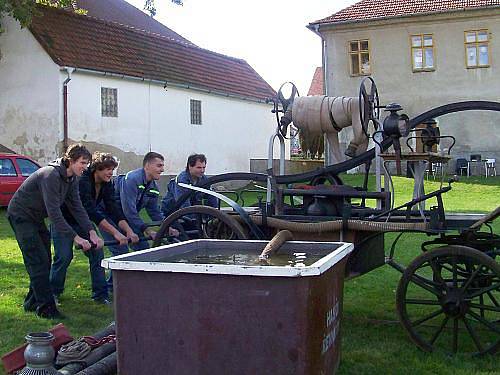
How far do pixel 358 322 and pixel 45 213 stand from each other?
2849 mm

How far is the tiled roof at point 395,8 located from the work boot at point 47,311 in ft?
74.7

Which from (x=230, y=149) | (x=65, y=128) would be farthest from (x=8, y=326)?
(x=230, y=149)

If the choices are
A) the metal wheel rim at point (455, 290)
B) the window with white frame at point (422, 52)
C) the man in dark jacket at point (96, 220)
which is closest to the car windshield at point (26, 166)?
the man in dark jacket at point (96, 220)

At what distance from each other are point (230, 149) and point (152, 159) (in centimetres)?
2111

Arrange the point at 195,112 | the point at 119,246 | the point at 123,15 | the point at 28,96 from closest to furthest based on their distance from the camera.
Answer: the point at 119,246, the point at 28,96, the point at 195,112, the point at 123,15

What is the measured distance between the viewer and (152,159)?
6844mm

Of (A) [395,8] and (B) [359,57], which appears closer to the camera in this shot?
(A) [395,8]

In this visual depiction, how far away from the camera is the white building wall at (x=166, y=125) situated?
2133 cm

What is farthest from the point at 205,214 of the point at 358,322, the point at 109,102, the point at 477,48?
the point at 477,48

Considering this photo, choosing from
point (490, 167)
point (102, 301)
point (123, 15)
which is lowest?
point (102, 301)

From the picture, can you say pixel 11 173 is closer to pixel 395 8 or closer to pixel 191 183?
pixel 191 183

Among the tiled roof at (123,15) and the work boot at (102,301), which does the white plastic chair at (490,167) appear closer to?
the tiled roof at (123,15)

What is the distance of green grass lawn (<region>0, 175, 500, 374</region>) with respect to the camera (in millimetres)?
4902

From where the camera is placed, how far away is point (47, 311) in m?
6.30
